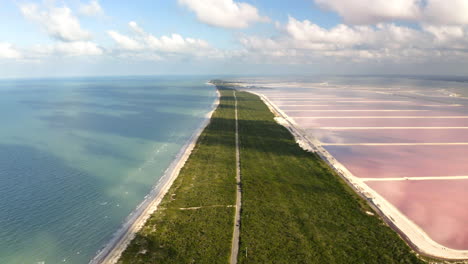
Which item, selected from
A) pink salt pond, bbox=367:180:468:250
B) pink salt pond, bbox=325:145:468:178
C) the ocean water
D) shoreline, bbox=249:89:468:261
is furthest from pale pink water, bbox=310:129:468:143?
the ocean water

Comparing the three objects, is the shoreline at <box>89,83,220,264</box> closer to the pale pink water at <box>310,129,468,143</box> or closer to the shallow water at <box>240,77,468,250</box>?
the shallow water at <box>240,77,468,250</box>

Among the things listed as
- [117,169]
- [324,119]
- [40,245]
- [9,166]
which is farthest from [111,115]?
[40,245]

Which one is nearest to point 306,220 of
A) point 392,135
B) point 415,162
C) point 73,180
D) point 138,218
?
point 138,218

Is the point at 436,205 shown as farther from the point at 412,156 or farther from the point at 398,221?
the point at 412,156

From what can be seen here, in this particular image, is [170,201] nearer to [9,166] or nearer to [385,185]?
[385,185]

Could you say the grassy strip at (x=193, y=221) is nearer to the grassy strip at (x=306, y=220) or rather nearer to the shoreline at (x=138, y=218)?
the shoreline at (x=138, y=218)
